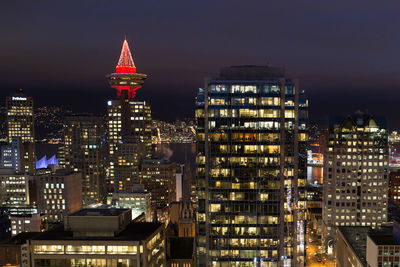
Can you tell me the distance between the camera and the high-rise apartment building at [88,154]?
561 feet

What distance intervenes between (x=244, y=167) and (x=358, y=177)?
223 ft

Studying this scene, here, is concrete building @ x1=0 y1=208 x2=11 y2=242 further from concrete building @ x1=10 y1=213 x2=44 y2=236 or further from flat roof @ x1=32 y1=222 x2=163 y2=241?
flat roof @ x1=32 y1=222 x2=163 y2=241

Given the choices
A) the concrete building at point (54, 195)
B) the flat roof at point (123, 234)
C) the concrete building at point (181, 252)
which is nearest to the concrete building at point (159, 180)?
the concrete building at point (54, 195)

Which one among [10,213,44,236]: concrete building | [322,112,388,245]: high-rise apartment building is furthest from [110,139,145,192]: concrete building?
[322,112,388,245]: high-rise apartment building

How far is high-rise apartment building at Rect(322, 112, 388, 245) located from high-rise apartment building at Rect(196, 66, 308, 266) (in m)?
59.8

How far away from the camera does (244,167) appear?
56875 millimetres

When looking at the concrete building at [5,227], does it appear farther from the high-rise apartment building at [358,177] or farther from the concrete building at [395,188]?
the concrete building at [395,188]

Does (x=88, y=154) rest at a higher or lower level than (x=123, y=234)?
higher

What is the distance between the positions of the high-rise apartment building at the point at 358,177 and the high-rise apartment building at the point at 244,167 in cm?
5978

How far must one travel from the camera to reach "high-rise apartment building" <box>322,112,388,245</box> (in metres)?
112

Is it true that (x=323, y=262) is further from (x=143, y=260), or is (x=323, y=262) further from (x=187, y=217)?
(x=143, y=260)

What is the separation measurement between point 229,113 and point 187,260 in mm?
45409

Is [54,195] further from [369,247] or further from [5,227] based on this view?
[369,247]

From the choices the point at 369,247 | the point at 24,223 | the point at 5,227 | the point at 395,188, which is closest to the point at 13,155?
the point at 5,227
